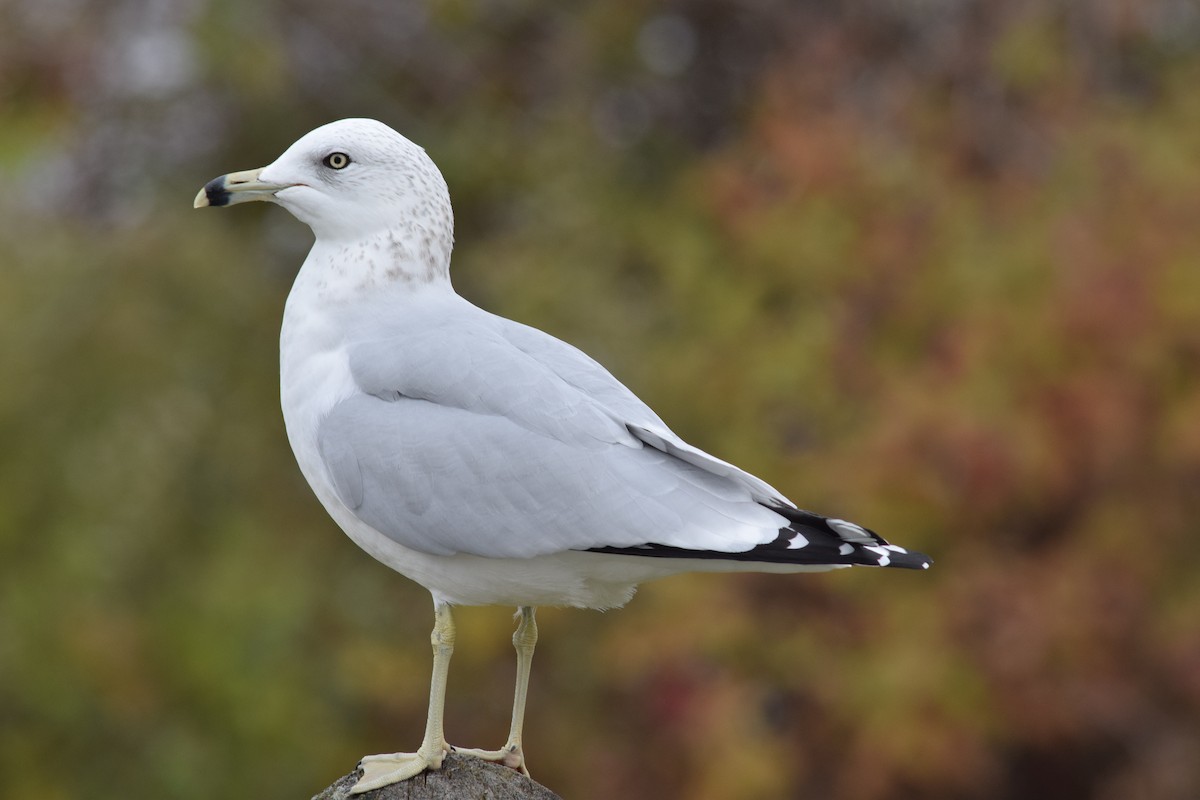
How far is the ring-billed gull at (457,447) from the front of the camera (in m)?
3.13

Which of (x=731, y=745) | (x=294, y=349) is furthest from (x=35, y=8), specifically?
(x=294, y=349)

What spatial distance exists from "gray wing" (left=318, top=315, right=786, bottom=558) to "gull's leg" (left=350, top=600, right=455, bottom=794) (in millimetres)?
251

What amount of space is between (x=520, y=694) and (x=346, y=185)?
1.16 meters

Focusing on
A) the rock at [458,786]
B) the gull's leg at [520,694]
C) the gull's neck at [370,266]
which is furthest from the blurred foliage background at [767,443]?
the gull's neck at [370,266]

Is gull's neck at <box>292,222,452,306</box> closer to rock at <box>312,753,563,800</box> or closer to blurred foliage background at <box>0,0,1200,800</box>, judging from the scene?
rock at <box>312,753,563,800</box>

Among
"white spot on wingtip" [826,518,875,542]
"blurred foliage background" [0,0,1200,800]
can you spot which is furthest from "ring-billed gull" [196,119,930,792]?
"blurred foliage background" [0,0,1200,800]

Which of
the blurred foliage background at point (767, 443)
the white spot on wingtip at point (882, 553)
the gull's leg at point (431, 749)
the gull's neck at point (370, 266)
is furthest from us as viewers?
the blurred foliage background at point (767, 443)

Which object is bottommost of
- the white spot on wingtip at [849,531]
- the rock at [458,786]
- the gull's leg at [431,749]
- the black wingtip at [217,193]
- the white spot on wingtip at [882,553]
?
the rock at [458,786]

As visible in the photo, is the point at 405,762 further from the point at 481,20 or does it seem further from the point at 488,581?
the point at 481,20

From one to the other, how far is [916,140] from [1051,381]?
7.08 feet

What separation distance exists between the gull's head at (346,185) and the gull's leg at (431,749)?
2.69ft

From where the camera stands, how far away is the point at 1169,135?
7.72 m

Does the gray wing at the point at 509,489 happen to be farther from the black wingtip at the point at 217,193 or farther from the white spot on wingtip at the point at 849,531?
the black wingtip at the point at 217,193

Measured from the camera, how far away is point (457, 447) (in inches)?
128
